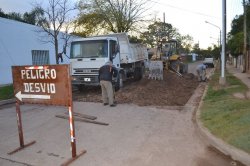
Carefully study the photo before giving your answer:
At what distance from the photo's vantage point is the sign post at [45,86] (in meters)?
6.26

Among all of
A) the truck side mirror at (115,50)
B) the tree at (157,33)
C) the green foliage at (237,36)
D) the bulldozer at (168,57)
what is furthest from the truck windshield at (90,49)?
the green foliage at (237,36)

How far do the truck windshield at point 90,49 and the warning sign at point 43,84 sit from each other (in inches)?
330

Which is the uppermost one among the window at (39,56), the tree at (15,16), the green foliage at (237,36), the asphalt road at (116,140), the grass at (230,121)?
the tree at (15,16)

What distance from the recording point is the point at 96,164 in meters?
6.00

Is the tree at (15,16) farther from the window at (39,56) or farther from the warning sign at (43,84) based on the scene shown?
the warning sign at (43,84)

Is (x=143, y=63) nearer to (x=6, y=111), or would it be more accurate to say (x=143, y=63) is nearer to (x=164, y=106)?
(x=164, y=106)

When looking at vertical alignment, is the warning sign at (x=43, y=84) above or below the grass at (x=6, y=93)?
above

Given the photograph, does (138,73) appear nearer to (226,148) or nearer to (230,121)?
(230,121)

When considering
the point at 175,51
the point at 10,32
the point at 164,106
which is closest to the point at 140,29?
the point at 175,51

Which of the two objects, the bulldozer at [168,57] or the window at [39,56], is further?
the bulldozer at [168,57]

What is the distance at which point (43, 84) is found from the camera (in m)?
6.60

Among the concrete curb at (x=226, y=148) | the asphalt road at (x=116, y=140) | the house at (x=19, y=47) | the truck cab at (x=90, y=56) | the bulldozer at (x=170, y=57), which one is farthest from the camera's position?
the bulldozer at (x=170, y=57)

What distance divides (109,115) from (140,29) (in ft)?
88.9

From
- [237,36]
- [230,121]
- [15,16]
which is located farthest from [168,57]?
[15,16]
